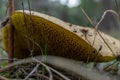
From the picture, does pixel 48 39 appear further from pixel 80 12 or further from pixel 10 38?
pixel 80 12

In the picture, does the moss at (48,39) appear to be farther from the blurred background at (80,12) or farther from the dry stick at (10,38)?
the blurred background at (80,12)

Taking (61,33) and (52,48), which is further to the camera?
(52,48)

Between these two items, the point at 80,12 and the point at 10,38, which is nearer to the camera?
the point at 10,38

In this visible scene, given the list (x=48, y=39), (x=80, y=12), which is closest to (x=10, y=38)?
(x=48, y=39)

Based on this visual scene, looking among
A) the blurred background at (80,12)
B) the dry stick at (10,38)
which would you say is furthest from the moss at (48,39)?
the blurred background at (80,12)

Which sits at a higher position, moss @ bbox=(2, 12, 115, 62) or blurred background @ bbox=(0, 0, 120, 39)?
moss @ bbox=(2, 12, 115, 62)

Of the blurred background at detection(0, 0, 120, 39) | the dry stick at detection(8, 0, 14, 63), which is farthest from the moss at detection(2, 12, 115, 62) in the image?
the blurred background at detection(0, 0, 120, 39)

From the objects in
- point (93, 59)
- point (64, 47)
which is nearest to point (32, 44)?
point (64, 47)

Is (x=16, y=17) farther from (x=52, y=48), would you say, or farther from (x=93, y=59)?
(x=93, y=59)

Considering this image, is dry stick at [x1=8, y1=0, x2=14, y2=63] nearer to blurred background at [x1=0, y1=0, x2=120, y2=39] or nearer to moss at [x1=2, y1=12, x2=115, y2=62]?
moss at [x1=2, y1=12, x2=115, y2=62]
